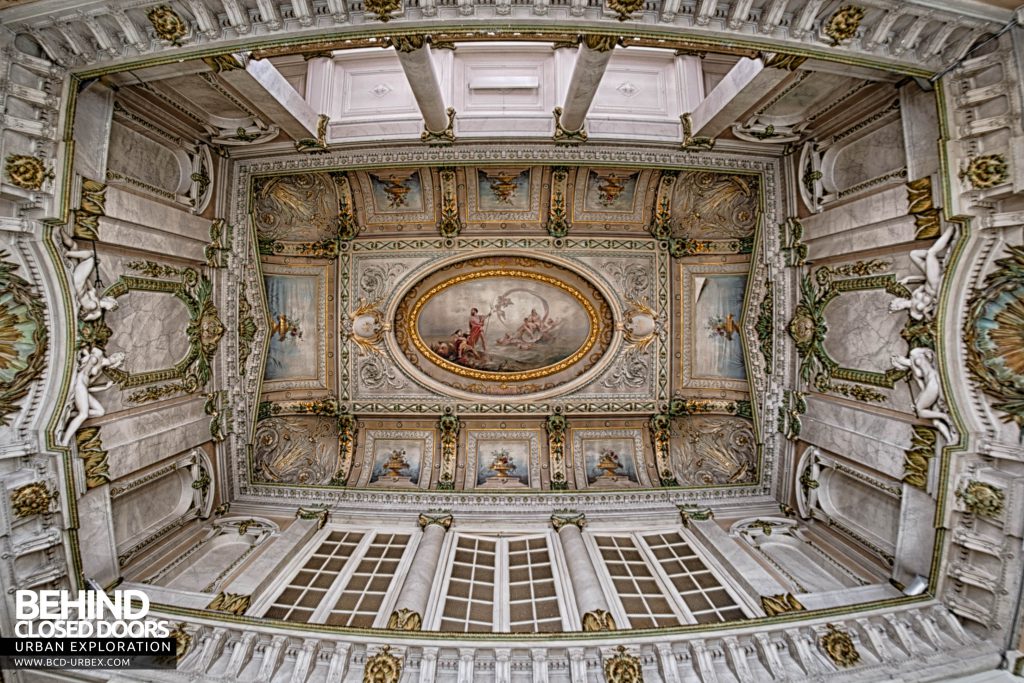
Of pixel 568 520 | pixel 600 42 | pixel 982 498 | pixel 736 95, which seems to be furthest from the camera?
pixel 568 520

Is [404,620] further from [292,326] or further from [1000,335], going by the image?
[1000,335]

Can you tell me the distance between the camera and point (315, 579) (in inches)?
351

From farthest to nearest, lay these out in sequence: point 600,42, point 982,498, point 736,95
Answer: point 736,95, point 600,42, point 982,498

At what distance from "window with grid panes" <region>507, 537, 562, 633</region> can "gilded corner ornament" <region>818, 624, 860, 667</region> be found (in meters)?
4.04

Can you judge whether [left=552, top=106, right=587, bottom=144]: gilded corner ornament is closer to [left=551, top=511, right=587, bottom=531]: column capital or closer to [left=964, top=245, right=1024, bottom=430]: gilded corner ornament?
[left=964, top=245, right=1024, bottom=430]: gilded corner ornament

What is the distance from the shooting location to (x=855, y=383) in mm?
9281

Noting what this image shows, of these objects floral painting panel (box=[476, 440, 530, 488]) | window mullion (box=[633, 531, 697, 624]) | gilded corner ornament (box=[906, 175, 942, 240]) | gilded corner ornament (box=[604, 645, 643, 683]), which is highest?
gilded corner ornament (box=[906, 175, 942, 240])

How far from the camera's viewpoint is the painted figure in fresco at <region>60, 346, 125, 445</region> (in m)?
7.62

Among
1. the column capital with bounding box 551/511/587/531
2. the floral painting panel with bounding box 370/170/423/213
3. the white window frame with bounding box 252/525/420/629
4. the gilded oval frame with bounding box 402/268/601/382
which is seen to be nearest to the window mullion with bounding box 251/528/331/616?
the white window frame with bounding box 252/525/420/629

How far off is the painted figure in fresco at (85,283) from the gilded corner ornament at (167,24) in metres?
3.48

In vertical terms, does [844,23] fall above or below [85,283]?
above

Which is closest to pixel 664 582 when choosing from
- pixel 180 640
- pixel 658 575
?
pixel 658 575

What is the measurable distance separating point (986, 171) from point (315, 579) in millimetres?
12816

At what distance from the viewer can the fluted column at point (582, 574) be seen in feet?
24.5
